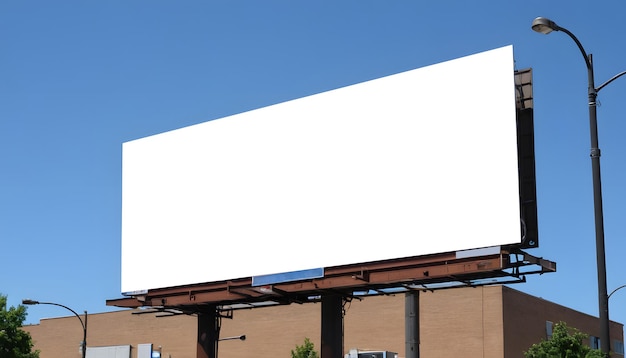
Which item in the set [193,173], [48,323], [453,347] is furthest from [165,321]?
[193,173]

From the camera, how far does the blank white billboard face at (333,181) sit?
27.2 metres

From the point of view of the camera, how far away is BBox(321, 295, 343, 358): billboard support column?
30.1 meters

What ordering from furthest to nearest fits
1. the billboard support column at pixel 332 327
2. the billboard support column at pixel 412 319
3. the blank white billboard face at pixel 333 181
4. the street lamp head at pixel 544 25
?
the billboard support column at pixel 412 319, the billboard support column at pixel 332 327, the blank white billboard face at pixel 333 181, the street lamp head at pixel 544 25

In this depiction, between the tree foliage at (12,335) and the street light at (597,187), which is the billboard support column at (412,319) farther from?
the tree foliage at (12,335)

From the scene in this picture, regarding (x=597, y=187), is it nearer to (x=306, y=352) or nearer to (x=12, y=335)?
(x=306, y=352)

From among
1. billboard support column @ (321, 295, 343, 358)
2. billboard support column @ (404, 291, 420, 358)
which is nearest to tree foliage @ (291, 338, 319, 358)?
billboard support column @ (404, 291, 420, 358)

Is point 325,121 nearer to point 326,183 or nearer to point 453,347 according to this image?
point 326,183

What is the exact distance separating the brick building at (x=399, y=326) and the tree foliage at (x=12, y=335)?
10261 mm

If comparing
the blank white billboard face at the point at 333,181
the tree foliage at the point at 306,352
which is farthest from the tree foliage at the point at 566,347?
the blank white billboard face at the point at 333,181

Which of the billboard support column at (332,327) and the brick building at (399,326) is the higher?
the brick building at (399,326)

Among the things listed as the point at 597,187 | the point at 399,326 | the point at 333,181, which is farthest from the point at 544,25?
the point at 399,326

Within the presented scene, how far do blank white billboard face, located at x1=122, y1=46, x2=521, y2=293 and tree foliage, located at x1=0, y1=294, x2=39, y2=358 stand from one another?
31750 millimetres

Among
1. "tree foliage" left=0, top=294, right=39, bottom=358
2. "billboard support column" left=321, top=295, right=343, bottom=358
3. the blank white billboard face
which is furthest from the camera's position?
"tree foliage" left=0, top=294, right=39, bottom=358

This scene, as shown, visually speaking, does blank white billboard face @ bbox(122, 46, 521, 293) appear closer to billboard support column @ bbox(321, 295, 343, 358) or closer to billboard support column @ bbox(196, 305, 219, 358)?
billboard support column @ bbox(321, 295, 343, 358)
